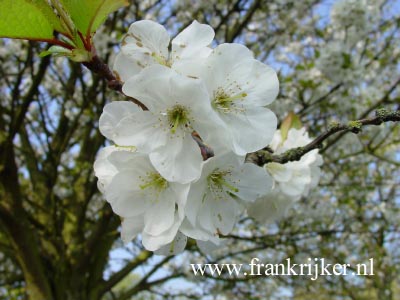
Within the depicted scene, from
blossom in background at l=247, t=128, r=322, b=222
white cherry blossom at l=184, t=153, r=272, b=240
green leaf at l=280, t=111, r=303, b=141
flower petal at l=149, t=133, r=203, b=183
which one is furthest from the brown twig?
green leaf at l=280, t=111, r=303, b=141

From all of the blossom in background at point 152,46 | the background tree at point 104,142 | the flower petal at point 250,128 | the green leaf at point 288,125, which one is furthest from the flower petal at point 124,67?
the background tree at point 104,142

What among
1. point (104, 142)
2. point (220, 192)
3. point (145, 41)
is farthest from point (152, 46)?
point (104, 142)

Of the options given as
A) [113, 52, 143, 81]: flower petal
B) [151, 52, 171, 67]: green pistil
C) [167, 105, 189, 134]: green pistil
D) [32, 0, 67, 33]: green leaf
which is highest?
[151, 52, 171, 67]: green pistil

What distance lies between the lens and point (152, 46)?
1010mm

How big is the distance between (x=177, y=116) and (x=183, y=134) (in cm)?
4

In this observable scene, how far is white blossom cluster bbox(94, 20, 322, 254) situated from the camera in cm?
88

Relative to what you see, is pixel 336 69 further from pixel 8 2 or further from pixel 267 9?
pixel 8 2

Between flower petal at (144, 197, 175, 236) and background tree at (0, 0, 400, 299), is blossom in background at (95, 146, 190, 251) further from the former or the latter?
background tree at (0, 0, 400, 299)

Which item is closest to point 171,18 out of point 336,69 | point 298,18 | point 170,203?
point 298,18

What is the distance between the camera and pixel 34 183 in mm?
3795

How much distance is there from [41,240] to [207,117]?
3051mm

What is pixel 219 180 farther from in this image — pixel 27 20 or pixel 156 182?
pixel 27 20

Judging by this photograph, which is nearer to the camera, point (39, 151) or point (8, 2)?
point (8, 2)

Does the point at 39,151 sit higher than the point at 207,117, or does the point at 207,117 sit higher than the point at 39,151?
the point at 39,151
